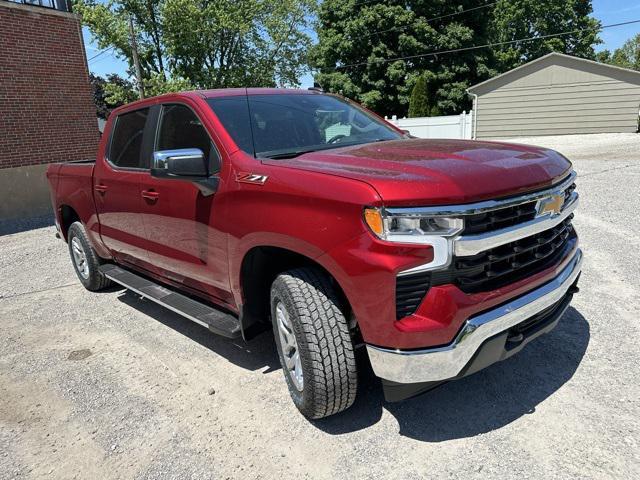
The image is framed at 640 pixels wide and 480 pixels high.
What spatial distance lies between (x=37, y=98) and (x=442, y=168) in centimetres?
1186

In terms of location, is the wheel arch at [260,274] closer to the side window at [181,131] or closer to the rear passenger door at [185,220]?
the rear passenger door at [185,220]

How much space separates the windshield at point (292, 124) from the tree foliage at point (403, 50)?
1068 inches

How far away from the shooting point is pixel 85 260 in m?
5.54

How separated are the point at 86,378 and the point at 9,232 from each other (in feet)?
25.2

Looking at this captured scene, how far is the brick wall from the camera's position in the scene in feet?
35.9

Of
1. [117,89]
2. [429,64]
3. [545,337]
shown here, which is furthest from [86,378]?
[429,64]

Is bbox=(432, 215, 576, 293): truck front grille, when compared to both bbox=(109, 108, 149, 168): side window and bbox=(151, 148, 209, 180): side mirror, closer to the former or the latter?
bbox=(151, 148, 209, 180): side mirror

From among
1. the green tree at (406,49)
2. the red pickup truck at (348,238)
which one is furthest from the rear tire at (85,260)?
the green tree at (406,49)

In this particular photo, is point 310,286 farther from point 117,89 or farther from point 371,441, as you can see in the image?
point 117,89

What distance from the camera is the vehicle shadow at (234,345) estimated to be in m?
3.68

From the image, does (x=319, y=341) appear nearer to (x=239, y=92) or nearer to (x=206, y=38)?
(x=239, y=92)

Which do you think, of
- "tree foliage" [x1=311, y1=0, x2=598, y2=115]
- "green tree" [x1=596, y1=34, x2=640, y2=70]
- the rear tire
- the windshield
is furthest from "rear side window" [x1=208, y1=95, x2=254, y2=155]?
"green tree" [x1=596, y1=34, x2=640, y2=70]

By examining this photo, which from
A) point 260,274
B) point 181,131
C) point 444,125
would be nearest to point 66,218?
point 181,131

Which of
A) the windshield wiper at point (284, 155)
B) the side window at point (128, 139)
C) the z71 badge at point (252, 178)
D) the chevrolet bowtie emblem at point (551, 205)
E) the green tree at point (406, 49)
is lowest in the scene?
the chevrolet bowtie emblem at point (551, 205)
